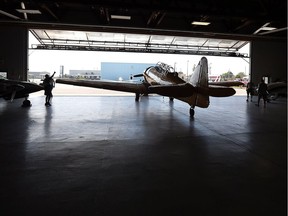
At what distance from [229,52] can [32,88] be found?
22292mm

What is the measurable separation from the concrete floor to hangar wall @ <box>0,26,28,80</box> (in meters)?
14.5

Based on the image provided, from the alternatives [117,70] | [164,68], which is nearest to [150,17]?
[164,68]

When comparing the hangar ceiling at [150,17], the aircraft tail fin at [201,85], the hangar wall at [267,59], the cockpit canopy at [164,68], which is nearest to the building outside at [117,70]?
the hangar ceiling at [150,17]

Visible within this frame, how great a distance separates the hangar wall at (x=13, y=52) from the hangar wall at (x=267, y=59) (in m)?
19.7

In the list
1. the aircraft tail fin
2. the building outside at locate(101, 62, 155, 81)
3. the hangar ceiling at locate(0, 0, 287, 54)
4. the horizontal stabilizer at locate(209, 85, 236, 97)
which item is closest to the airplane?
the hangar ceiling at locate(0, 0, 287, 54)

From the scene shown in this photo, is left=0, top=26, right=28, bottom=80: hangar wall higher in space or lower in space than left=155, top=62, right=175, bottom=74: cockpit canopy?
higher

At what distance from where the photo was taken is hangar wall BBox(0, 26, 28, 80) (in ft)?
64.6

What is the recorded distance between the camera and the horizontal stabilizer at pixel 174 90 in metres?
8.49

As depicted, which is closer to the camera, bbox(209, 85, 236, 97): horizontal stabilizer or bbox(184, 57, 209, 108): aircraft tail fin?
bbox(209, 85, 236, 97): horizontal stabilizer

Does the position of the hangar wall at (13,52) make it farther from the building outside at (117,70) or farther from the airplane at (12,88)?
the building outside at (117,70)

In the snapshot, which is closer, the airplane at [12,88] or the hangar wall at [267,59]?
the airplane at [12,88]

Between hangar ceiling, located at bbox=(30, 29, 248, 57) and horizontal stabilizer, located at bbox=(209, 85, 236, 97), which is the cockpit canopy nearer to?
horizontal stabilizer, located at bbox=(209, 85, 236, 97)

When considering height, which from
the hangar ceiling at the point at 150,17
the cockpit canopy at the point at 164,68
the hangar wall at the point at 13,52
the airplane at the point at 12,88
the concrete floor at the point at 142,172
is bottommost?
the concrete floor at the point at 142,172

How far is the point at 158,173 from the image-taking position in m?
3.86
